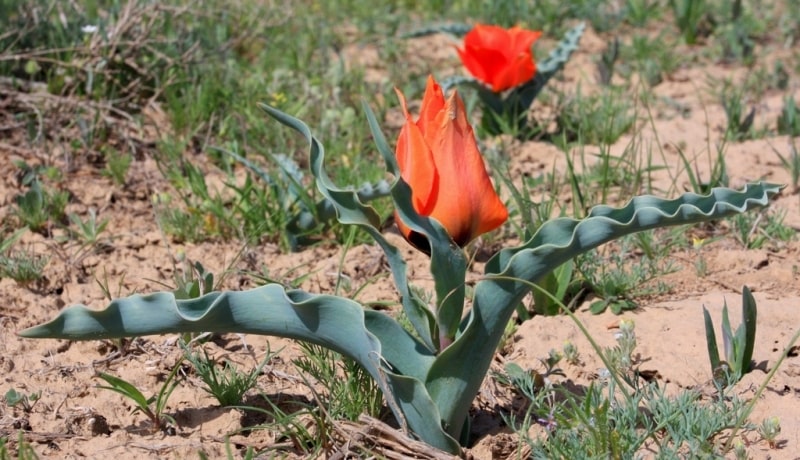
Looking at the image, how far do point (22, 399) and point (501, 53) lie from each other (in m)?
2.15

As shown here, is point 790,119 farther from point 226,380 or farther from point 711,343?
point 226,380

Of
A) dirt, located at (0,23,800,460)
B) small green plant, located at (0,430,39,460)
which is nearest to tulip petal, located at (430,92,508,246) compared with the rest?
dirt, located at (0,23,800,460)

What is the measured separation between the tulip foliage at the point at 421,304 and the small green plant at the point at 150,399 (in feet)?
1.17

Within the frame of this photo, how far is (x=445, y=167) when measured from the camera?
75.4 inches

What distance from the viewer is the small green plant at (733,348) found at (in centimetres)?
236

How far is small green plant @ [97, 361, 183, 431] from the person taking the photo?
2242mm

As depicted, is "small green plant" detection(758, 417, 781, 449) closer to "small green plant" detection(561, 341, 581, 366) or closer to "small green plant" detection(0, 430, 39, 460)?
"small green plant" detection(561, 341, 581, 366)

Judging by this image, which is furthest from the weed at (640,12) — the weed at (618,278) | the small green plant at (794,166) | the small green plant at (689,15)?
the weed at (618,278)

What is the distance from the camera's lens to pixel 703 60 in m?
4.87

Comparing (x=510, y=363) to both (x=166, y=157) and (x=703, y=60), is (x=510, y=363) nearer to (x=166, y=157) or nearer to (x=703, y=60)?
(x=166, y=157)

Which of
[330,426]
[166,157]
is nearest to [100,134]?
[166,157]

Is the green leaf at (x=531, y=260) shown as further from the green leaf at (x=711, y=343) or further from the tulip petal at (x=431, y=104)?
the green leaf at (x=711, y=343)

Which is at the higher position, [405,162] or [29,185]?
[405,162]

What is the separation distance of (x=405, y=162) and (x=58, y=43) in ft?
8.87
